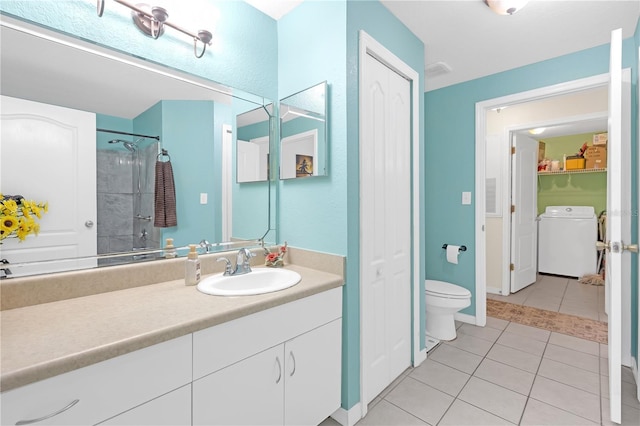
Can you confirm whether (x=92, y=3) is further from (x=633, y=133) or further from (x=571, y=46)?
(x=633, y=133)

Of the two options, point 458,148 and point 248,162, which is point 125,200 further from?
point 458,148

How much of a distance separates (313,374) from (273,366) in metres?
0.28

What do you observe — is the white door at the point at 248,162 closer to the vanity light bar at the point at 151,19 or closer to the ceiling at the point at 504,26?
the vanity light bar at the point at 151,19

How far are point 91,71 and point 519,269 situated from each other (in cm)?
467

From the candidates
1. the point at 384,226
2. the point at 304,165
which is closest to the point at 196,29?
the point at 304,165

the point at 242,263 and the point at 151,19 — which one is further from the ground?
the point at 151,19

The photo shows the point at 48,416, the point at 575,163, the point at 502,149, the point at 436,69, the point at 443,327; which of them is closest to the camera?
the point at 48,416

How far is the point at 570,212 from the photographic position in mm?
4621

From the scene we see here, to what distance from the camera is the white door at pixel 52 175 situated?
3.48 feet

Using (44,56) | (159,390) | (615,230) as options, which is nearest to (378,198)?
(615,230)

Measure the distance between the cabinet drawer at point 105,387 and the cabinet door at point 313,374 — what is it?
48 centimetres

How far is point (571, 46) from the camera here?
2338 millimetres

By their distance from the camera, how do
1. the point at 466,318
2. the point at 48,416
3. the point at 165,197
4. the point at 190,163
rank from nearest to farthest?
the point at 48,416
the point at 165,197
the point at 190,163
the point at 466,318

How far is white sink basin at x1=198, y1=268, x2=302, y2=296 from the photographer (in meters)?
1.33
